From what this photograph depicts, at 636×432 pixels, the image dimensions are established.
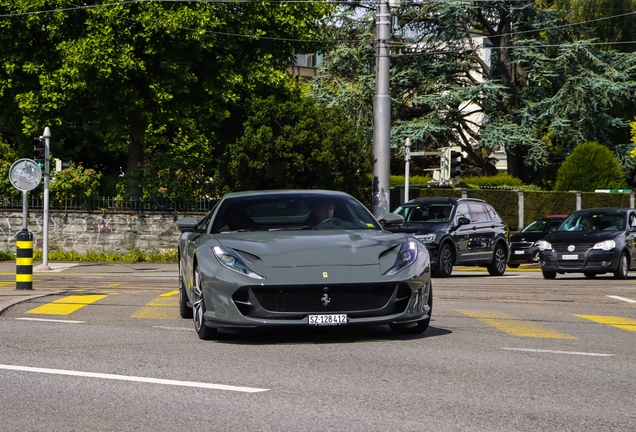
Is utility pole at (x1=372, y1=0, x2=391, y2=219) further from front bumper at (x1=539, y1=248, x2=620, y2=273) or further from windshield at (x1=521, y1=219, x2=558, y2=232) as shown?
windshield at (x1=521, y1=219, x2=558, y2=232)

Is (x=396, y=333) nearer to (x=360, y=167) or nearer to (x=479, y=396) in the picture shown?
(x=479, y=396)

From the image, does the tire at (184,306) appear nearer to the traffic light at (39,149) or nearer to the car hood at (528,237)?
the traffic light at (39,149)

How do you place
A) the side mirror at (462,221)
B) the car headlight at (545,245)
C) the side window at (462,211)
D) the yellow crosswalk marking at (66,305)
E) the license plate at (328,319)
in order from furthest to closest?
the side window at (462,211) < the side mirror at (462,221) < the car headlight at (545,245) < the yellow crosswalk marking at (66,305) < the license plate at (328,319)

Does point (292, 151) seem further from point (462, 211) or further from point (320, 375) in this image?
point (320, 375)

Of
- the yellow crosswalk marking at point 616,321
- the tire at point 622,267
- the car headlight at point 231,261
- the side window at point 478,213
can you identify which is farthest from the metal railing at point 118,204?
the car headlight at point 231,261

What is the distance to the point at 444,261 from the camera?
24359 mm

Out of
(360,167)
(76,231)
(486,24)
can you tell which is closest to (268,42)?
(360,167)

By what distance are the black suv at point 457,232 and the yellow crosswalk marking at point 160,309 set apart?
944 cm

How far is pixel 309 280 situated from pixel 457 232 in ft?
51.3

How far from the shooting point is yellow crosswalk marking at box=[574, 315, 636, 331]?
12.2 meters

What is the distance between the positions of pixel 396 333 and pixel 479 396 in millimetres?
3631

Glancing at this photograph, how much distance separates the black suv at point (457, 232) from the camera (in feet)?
79.8

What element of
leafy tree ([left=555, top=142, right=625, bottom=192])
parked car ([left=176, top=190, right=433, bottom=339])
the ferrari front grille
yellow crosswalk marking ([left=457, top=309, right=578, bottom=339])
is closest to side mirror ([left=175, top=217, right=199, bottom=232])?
parked car ([left=176, top=190, right=433, bottom=339])

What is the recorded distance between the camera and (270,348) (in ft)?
31.4
